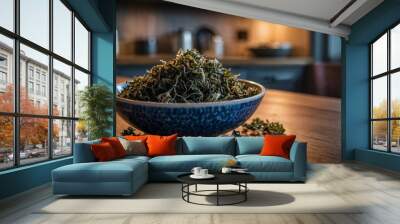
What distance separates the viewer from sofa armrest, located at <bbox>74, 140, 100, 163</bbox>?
5.45 metres

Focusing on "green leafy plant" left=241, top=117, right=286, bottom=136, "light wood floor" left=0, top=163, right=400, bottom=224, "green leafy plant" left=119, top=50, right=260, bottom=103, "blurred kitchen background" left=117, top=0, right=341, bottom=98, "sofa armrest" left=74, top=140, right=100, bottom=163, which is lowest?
"light wood floor" left=0, top=163, right=400, bottom=224

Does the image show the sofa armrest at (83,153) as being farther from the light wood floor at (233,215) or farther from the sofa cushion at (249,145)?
the sofa cushion at (249,145)

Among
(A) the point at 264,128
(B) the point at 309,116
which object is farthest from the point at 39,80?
(B) the point at 309,116

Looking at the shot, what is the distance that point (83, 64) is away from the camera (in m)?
8.02

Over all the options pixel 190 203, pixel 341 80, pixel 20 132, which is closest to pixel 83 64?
pixel 20 132

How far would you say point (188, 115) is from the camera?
6.89 metres

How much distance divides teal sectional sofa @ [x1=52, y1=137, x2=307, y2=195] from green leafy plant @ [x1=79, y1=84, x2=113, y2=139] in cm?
158

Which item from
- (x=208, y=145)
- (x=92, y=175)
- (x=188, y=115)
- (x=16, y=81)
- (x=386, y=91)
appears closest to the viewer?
(x=92, y=175)

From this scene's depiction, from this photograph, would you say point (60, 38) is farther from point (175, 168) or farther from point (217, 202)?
point (217, 202)

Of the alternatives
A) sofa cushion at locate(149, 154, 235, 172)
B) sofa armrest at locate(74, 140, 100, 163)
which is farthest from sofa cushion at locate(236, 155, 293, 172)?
sofa armrest at locate(74, 140, 100, 163)

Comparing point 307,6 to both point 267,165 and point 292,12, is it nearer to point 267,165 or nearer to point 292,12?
point 292,12

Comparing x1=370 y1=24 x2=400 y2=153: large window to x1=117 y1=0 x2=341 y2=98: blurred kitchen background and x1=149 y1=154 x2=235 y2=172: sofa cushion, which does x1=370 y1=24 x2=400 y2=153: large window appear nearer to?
x1=117 y1=0 x2=341 y2=98: blurred kitchen background

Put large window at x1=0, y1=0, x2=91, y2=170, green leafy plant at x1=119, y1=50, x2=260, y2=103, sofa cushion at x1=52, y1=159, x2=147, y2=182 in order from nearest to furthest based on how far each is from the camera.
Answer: sofa cushion at x1=52, y1=159, x2=147, y2=182 → large window at x1=0, y1=0, x2=91, y2=170 → green leafy plant at x1=119, y1=50, x2=260, y2=103

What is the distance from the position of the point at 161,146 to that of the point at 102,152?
1076 mm
